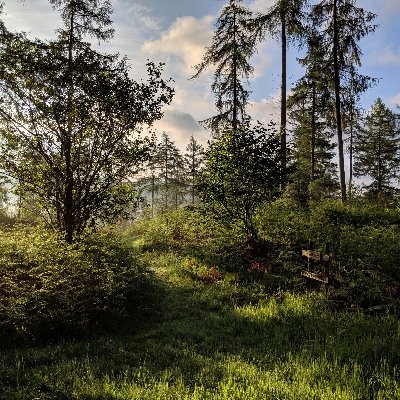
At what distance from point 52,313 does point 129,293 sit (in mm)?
2536

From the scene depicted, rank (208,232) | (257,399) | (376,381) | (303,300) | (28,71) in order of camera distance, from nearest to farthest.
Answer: (257,399) < (376,381) < (303,300) < (28,71) < (208,232)

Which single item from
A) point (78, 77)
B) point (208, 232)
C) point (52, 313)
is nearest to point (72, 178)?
point (78, 77)

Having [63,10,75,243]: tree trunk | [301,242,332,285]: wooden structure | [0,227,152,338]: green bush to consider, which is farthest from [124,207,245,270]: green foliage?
[63,10,75,243]: tree trunk

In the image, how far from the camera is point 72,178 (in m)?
11.3

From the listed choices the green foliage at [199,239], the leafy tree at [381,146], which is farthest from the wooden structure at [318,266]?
the leafy tree at [381,146]

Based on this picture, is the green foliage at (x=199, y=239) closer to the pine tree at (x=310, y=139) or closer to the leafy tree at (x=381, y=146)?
the pine tree at (x=310, y=139)

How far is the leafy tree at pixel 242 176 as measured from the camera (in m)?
13.0

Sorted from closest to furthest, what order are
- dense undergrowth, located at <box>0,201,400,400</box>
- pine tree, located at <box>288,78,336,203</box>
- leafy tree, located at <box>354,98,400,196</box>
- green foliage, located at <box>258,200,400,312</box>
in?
dense undergrowth, located at <box>0,201,400,400</box> < green foliage, located at <box>258,200,400,312</box> < pine tree, located at <box>288,78,336,203</box> < leafy tree, located at <box>354,98,400,196</box>

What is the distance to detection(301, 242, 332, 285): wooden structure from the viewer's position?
30.0ft

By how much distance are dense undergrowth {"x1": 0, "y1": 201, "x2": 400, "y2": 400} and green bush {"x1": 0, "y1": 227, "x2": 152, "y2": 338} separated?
320mm

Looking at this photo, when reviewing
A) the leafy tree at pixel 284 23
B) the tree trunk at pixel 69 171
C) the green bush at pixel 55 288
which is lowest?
the green bush at pixel 55 288

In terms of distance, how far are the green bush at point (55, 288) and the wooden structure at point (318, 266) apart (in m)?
4.65

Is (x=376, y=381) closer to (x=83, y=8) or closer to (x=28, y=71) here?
(x=28, y=71)

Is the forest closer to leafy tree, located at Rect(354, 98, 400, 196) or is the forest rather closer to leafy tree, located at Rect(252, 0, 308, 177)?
leafy tree, located at Rect(252, 0, 308, 177)
